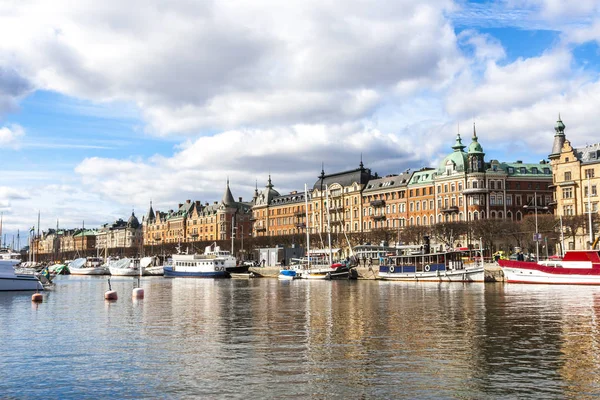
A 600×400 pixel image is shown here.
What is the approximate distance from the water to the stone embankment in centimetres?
3619

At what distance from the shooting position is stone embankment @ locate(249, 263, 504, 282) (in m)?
82.4

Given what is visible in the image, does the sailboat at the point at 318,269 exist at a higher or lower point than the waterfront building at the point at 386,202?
lower

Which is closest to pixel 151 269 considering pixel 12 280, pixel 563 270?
pixel 12 280

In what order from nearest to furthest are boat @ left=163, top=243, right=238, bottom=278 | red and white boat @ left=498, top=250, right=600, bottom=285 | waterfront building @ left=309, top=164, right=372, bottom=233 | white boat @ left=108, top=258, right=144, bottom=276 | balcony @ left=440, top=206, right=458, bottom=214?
red and white boat @ left=498, top=250, right=600, bottom=285
boat @ left=163, top=243, right=238, bottom=278
balcony @ left=440, top=206, right=458, bottom=214
white boat @ left=108, top=258, right=144, bottom=276
waterfront building @ left=309, top=164, right=372, bottom=233

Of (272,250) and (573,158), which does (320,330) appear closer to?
(573,158)

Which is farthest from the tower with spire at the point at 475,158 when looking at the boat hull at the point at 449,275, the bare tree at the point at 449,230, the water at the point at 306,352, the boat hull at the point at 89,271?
the boat hull at the point at 89,271

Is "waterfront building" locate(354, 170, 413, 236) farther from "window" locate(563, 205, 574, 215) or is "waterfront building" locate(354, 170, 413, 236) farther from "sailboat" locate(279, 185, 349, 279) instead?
"window" locate(563, 205, 574, 215)

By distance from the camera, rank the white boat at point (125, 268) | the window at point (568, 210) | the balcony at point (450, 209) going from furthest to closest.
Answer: the white boat at point (125, 268) < the balcony at point (450, 209) < the window at point (568, 210)

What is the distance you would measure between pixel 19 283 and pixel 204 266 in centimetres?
5583

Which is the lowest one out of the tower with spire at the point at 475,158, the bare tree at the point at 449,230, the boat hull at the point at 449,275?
the boat hull at the point at 449,275

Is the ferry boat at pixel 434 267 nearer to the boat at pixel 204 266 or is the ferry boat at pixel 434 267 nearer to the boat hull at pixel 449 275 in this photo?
the boat hull at pixel 449 275

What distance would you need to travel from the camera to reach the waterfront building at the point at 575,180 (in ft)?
355

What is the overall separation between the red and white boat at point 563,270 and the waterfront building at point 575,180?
33334 millimetres

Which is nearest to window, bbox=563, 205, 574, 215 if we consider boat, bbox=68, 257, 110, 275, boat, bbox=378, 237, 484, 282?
boat, bbox=378, 237, 484, 282
